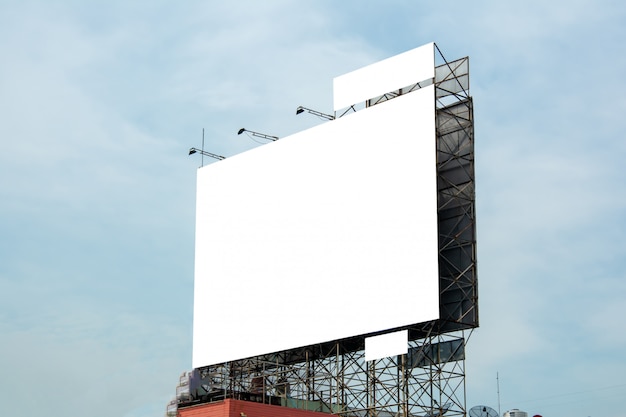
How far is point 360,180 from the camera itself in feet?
186

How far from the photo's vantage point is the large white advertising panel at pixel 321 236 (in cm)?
5375

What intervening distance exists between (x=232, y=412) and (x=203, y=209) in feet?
60.1

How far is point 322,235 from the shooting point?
58.0m

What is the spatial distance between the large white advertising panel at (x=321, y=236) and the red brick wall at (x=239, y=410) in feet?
19.4

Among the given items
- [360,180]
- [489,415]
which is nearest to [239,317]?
[360,180]

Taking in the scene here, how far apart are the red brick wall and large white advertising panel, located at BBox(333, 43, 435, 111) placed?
16.7 meters

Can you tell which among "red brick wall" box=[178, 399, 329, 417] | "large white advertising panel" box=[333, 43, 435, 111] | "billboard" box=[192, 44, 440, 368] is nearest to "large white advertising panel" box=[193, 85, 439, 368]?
"billboard" box=[192, 44, 440, 368]

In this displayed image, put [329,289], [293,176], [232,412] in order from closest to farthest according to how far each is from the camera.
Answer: [232,412]
[329,289]
[293,176]

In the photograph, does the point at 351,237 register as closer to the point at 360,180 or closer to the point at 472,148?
the point at 360,180

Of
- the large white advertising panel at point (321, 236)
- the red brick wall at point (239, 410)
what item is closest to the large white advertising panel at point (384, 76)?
the large white advertising panel at point (321, 236)

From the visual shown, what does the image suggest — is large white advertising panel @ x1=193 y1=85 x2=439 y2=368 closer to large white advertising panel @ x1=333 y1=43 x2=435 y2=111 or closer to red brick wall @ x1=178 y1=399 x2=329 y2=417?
large white advertising panel @ x1=333 y1=43 x2=435 y2=111

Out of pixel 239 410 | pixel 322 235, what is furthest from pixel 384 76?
pixel 239 410

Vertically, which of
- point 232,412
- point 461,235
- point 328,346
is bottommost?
point 232,412

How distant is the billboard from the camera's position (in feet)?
176
